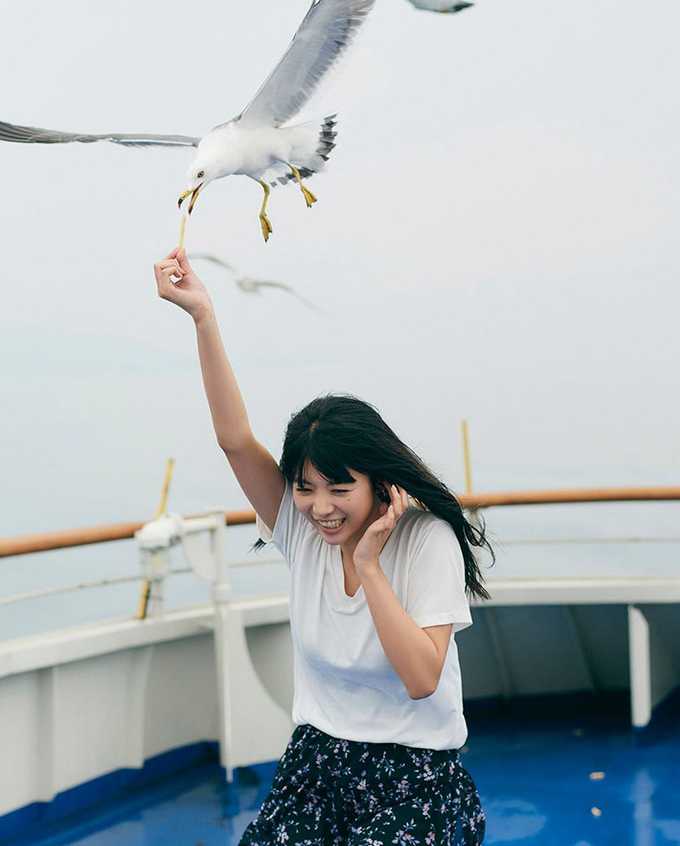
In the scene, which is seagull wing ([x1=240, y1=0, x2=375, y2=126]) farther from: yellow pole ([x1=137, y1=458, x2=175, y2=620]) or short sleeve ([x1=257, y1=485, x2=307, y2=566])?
yellow pole ([x1=137, y1=458, x2=175, y2=620])

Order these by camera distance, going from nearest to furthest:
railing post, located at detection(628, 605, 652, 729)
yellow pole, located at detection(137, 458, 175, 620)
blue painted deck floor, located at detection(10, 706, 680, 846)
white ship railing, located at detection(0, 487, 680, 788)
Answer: blue painted deck floor, located at detection(10, 706, 680, 846) → white ship railing, located at detection(0, 487, 680, 788) → yellow pole, located at detection(137, 458, 175, 620) → railing post, located at detection(628, 605, 652, 729)

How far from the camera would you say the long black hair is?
1256 millimetres

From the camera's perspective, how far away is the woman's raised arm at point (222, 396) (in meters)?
1.26

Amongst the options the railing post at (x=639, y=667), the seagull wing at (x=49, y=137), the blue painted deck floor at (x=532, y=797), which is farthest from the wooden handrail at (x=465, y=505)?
the seagull wing at (x=49, y=137)

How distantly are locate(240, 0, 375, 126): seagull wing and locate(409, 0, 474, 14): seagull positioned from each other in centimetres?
8

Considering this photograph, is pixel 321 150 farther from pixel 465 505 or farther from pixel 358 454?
pixel 465 505

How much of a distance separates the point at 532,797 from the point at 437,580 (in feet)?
5.70

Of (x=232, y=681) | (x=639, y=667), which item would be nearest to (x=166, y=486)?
(x=232, y=681)

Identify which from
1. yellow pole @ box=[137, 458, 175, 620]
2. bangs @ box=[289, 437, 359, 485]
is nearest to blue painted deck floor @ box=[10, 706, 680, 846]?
yellow pole @ box=[137, 458, 175, 620]

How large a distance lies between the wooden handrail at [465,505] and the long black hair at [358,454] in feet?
4.00

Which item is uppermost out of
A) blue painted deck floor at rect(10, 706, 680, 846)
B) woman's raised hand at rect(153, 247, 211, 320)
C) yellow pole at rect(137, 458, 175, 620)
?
woman's raised hand at rect(153, 247, 211, 320)

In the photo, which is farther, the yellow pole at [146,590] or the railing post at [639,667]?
the railing post at [639,667]

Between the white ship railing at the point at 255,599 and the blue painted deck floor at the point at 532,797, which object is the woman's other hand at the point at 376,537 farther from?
the blue painted deck floor at the point at 532,797

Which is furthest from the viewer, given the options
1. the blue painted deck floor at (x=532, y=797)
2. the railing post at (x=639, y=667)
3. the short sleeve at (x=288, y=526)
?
the railing post at (x=639, y=667)
